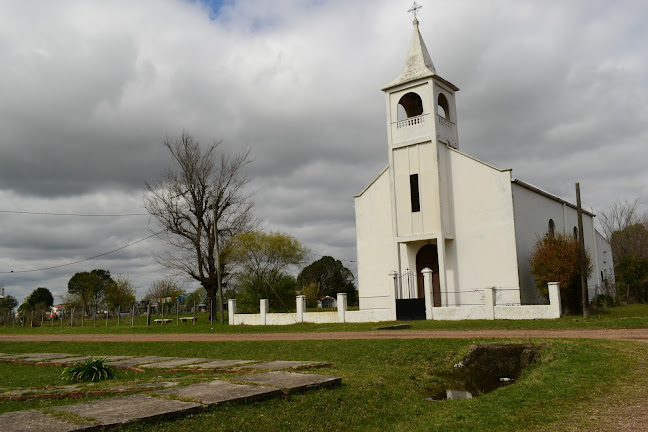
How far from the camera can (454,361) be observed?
1065 cm

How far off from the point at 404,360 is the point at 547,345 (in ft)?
9.69

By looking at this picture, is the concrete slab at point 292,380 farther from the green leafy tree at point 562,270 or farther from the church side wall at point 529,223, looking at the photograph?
the church side wall at point 529,223

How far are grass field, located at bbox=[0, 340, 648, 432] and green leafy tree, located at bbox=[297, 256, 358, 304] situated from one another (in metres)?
62.0

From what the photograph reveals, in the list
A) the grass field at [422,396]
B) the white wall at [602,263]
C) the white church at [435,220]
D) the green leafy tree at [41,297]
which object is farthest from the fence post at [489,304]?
the green leafy tree at [41,297]

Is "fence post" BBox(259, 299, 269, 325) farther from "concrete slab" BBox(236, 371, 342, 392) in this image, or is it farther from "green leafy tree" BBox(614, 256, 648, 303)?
"green leafy tree" BBox(614, 256, 648, 303)

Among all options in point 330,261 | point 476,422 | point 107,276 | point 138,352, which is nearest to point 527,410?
point 476,422

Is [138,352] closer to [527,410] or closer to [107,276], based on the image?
[527,410]

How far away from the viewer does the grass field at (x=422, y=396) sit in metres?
5.58

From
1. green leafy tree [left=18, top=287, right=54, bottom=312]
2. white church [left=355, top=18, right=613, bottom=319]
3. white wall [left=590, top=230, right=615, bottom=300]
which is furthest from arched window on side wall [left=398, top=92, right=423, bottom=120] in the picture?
green leafy tree [left=18, top=287, right=54, bottom=312]

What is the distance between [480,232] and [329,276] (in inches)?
1990

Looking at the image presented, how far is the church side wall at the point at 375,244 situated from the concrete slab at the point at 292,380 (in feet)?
65.9

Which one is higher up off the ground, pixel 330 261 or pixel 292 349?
pixel 330 261

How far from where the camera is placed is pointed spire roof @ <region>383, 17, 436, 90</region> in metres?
27.4

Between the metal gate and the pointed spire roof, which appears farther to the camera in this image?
the pointed spire roof
